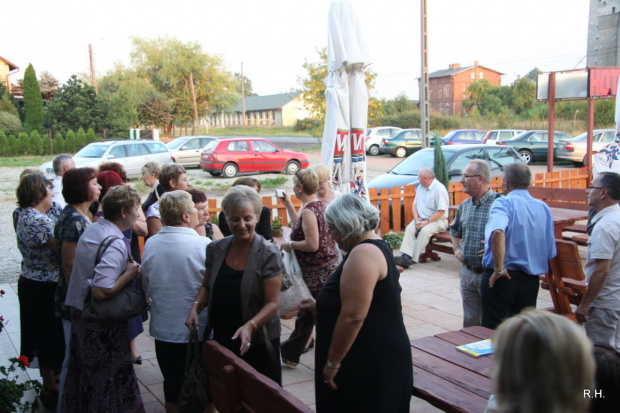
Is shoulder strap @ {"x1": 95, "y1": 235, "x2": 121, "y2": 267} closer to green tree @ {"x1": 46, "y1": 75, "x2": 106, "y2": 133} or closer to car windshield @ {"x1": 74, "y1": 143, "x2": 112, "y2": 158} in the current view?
car windshield @ {"x1": 74, "y1": 143, "x2": 112, "y2": 158}

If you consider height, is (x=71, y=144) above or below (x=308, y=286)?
above

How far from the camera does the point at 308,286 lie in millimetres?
4336

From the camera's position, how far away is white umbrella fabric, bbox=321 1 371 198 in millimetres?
5832

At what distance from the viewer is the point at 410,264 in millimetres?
7930

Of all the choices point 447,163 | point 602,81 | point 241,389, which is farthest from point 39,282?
point 602,81

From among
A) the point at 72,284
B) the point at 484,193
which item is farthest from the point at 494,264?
the point at 72,284

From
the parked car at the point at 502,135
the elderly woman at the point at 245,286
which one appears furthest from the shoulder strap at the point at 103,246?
the parked car at the point at 502,135

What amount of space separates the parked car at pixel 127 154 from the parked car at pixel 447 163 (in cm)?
1066

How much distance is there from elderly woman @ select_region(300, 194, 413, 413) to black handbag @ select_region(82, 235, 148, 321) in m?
1.25

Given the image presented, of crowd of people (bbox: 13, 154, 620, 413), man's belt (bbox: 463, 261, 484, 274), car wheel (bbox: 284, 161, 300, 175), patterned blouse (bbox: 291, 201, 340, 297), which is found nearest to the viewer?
crowd of people (bbox: 13, 154, 620, 413)

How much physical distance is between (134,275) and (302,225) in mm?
1527

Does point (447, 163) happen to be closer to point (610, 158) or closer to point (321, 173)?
point (610, 158)

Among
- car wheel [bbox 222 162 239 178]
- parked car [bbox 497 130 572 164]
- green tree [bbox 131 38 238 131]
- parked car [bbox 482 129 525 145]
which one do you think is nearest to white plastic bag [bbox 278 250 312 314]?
car wheel [bbox 222 162 239 178]

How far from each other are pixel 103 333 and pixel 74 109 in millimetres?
41378
